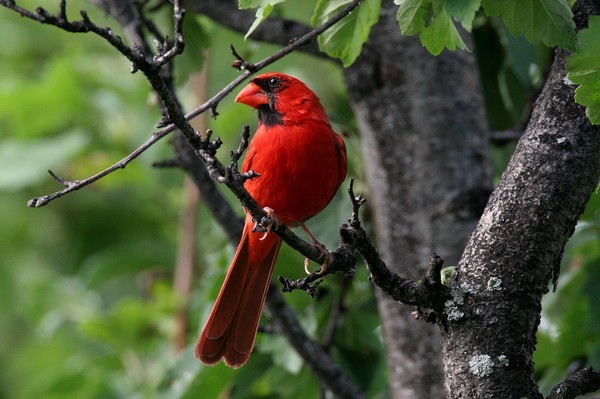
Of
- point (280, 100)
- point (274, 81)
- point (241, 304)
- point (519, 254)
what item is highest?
point (274, 81)

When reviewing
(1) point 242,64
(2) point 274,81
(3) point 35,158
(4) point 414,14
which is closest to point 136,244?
(3) point 35,158

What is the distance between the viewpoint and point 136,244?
19.8 ft

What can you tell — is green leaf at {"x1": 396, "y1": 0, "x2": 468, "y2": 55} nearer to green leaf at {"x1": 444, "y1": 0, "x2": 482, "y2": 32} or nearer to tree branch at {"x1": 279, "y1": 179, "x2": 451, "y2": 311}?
green leaf at {"x1": 444, "y1": 0, "x2": 482, "y2": 32}

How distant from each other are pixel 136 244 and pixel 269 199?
2.99m

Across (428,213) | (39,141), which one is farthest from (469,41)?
(39,141)

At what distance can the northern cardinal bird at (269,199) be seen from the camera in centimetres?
319

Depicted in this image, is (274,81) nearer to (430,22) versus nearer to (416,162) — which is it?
(416,162)

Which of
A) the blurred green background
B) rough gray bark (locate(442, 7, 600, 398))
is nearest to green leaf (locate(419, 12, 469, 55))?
rough gray bark (locate(442, 7, 600, 398))

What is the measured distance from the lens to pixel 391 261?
363 centimetres

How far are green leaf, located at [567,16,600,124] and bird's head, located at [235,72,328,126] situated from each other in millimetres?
1467

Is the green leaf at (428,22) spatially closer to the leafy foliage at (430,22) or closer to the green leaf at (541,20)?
the leafy foliage at (430,22)

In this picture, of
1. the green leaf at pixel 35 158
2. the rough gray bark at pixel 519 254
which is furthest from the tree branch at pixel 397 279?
the green leaf at pixel 35 158

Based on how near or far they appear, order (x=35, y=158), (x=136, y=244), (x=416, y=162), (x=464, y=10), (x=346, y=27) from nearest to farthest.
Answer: (x=464, y=10), (x=346, y=27), (x=416, y=162), (x=35, y=158), (x=136, y=244)

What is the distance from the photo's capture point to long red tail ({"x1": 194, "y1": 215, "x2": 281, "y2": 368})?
10.5 ft
